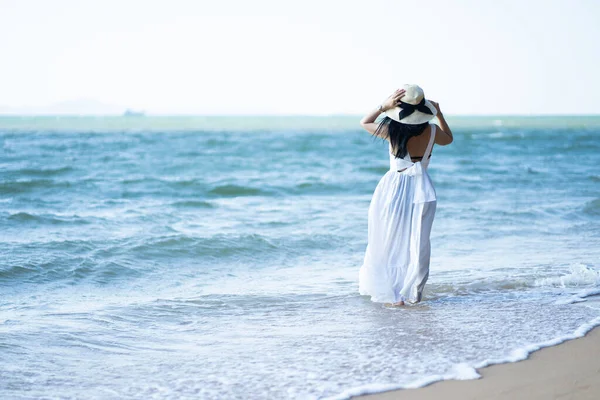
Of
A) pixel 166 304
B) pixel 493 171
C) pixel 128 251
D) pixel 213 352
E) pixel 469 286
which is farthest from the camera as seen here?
pixel 493 171

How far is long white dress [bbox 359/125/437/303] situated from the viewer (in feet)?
17.4

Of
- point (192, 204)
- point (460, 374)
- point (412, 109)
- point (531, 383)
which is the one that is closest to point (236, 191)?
point (192, 204)

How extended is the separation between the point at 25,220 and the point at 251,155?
57.8 feet

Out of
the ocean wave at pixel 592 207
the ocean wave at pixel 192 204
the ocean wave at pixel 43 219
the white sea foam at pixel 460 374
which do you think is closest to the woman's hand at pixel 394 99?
the white sea foam at pixel 460 374

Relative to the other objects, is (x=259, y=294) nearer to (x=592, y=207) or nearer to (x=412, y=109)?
(x=412, y=109)

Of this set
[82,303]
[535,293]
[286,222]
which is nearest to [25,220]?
[286,222]

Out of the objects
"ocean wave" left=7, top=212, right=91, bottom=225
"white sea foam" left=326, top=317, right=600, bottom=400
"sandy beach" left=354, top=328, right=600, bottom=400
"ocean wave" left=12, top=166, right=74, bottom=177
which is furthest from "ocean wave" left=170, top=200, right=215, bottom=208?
"sandy beach" left=354, top=328, right=600, bottom=400

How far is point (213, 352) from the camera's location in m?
4.25

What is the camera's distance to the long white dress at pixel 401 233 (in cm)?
530

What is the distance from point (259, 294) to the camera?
237 inches

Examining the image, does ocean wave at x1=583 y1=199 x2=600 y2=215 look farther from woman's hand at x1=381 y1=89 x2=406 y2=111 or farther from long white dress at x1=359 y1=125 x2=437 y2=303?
woman's hand at x1=381 y1=89 x2=406 y2=111

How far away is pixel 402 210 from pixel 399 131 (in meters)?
0.63

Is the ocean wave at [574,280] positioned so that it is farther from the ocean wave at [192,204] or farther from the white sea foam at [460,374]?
the ocean wave at [192,204]

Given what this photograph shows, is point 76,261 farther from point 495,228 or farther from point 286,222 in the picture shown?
point 495,228
